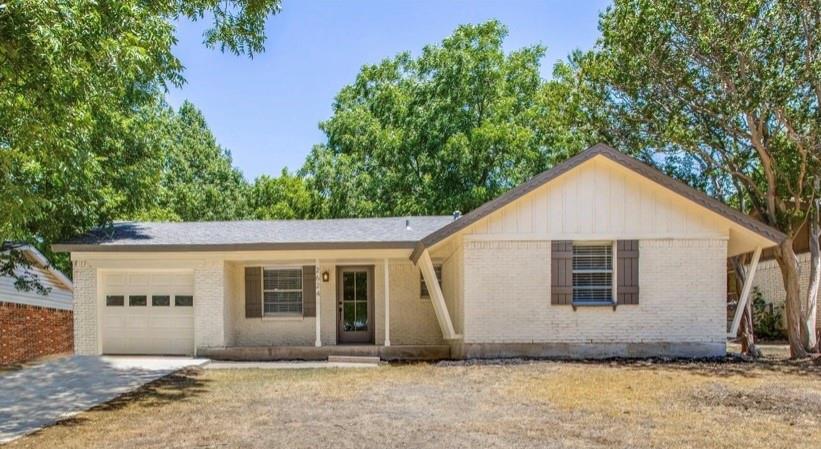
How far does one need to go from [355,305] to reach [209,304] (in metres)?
3.34

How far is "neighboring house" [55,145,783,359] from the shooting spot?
13.1 meters

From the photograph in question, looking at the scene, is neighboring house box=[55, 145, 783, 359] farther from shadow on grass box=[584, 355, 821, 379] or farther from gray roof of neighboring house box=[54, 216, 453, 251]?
shadow on grass box=[584, 355, 821, 379]

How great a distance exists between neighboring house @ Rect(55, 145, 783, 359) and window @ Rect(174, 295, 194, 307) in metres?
0.06

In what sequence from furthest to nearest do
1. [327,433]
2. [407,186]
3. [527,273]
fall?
[407,186] < [527,273] < [327,433]

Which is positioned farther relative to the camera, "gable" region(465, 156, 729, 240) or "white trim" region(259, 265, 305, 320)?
"white trim" region(259, 265, 305, 320)

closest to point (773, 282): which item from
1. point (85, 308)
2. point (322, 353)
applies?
point (322, 353)

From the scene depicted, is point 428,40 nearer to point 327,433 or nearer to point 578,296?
point 578,296

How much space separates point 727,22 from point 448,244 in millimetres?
7078

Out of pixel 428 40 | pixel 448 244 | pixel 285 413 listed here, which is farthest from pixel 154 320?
pixel 428 40

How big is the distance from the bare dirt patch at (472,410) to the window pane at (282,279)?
158 inches

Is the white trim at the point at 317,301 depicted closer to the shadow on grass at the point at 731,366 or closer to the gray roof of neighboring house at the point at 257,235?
the gray roof of neighboring house at the point at 257,235

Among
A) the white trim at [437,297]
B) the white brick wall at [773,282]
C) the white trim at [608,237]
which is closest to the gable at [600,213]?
the white trim at [608,237]

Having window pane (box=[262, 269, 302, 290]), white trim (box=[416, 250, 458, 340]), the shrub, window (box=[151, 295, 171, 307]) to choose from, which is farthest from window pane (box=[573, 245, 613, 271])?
the shrub

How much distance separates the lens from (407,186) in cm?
2795
